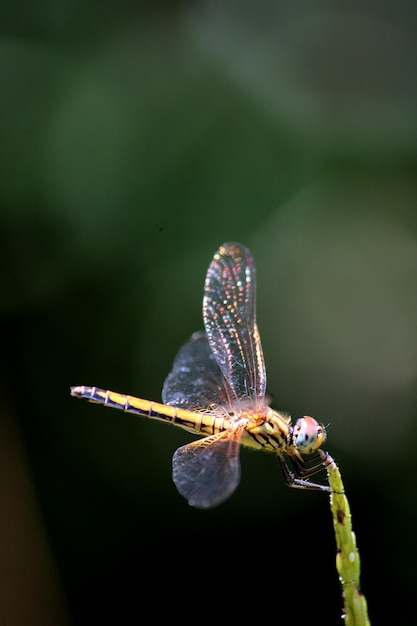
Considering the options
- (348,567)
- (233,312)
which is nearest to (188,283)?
(233,312)

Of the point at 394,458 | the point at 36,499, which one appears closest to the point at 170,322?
the point at 36,499

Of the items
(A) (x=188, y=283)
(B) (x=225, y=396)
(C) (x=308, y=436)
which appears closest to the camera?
(C) (x=308, y=436)

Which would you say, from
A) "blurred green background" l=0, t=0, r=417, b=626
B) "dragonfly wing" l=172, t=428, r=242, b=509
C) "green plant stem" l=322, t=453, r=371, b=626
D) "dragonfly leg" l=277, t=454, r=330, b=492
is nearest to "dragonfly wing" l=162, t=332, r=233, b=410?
"dragonfly wing" l=172, t=428, r=242, b=509

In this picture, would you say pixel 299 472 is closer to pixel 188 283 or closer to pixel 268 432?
pixel 268 432

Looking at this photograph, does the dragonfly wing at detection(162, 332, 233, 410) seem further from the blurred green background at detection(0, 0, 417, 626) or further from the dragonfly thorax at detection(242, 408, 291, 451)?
the blurred green background at detection(0, 0, 417, 626)

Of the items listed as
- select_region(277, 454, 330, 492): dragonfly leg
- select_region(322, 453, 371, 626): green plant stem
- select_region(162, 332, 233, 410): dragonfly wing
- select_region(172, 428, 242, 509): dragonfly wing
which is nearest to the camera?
select_region(322, 453, 371, 626): green plant stem

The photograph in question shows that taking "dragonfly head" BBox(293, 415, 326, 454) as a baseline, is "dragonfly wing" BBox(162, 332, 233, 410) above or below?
above

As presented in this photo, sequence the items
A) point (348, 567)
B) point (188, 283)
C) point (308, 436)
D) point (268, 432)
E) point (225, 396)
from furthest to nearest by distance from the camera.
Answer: point (188, 283)
point (225, 396)
point (268, 432)
point (308, 436)
point (348, 567)

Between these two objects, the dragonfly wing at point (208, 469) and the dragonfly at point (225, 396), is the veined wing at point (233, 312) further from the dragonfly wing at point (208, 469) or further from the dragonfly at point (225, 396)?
the dragonfly wing at point (208, 469)
